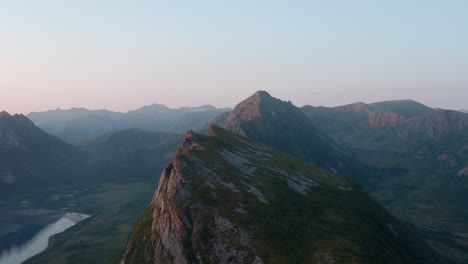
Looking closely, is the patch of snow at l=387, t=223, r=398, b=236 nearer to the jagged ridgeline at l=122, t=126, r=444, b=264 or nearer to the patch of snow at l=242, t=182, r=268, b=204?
the jagged ridgeline at l=122, t=126, r=444, b=264

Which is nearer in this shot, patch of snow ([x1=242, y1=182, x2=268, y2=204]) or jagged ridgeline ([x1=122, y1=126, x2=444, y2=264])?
jagged ridgeline ([x1=122, y1=126, x2=444, y2=264])

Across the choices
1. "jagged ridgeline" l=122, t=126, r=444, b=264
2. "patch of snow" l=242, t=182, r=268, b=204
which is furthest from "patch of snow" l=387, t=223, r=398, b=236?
"patch of snow" l=242, t=182, r=268, b=204

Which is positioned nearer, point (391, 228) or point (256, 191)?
point (256, 191)

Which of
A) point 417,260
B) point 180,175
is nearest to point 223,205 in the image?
point 180,175

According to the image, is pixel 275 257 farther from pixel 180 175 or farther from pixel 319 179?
pixel 319 179

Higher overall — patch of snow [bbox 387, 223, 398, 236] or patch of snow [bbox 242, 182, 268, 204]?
patch of snow [bbox 242, 182, 268, 204]

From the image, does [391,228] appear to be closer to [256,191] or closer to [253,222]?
[256,191]

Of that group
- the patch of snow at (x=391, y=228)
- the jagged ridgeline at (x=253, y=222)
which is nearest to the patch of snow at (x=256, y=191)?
the jagged ridgeline at (x=253, y=222)

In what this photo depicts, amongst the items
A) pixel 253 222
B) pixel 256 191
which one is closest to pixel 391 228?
pixel 256 191

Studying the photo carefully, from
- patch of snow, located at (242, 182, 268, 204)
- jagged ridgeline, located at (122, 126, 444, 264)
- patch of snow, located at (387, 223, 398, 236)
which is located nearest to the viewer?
jagged ridgeline, located at (122, 126, 444, 264)
